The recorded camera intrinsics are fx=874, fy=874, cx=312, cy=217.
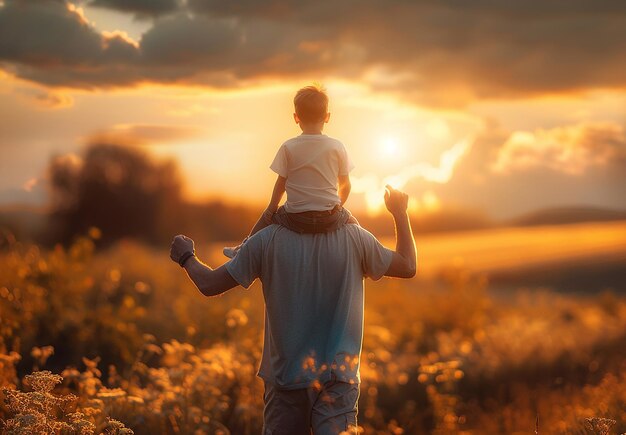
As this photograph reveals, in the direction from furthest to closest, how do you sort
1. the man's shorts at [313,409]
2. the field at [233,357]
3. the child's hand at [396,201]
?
the field at [233,357] < the child's hand at [396,201] < the man's shorts at [313,409]

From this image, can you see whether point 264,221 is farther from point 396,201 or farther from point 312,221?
point 396,201

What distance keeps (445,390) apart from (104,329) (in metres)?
3.82

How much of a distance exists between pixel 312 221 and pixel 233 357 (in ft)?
11.9

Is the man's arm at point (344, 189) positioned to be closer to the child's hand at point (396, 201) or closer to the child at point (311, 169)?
the child at point (311, 169)

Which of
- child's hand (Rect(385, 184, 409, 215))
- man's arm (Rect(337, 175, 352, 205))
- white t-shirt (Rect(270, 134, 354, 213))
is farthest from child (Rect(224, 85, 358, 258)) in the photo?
child's hand (Rect(385, 184, 409, 215))

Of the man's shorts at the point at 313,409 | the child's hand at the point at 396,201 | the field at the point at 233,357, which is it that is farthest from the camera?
the field at the point at 233,357

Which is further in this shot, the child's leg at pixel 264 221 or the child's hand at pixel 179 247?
the child's hand at pixel 179 247

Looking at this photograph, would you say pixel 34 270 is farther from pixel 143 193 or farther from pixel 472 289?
pixel 143 193

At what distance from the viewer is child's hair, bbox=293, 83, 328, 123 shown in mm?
4555

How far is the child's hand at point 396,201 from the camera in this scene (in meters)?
4.73

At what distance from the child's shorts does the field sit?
4.43ft

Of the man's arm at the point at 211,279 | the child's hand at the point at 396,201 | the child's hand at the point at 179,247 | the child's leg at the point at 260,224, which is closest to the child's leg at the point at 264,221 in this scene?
the child's leg at the point at 260,224

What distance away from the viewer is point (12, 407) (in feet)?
14.7

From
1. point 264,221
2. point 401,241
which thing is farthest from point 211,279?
point 401,241
